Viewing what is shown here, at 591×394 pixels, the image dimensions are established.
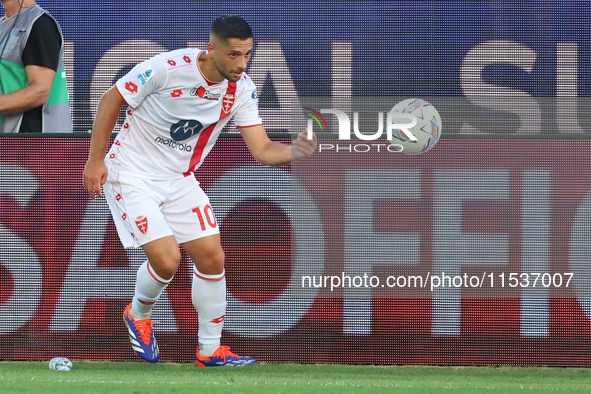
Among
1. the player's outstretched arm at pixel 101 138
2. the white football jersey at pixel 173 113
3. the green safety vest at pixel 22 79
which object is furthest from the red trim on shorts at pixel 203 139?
the green safety vest at pixel 22 79

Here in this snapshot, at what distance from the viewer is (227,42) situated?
4867 mm

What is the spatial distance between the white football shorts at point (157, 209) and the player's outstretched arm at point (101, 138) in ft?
0.38

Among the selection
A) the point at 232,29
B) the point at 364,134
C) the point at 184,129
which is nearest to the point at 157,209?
the point at 184,129

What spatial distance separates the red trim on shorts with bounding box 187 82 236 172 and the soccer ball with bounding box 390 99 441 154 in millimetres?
917

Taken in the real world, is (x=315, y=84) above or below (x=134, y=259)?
above

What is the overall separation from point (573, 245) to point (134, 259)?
7.08 ft

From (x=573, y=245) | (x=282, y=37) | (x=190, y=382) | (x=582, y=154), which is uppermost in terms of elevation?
(x=282, y=37)

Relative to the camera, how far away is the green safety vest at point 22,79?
219 inches

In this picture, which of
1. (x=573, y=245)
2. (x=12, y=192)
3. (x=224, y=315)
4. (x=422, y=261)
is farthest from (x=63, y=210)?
(x=573, y=245)

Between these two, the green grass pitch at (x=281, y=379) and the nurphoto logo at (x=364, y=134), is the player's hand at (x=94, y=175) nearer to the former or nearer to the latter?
the green grass pitch at (x=281, y=379)

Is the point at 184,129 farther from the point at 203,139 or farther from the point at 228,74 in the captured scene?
the point at 228,74

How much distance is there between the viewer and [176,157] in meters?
5.12

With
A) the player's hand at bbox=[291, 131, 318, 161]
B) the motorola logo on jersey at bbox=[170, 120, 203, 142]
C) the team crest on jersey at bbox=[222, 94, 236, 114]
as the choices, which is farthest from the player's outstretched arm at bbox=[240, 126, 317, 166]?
the motorola logo on jersey at bbox=[170, 120, 203, 142]

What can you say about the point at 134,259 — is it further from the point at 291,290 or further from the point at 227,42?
the point at 227,42
